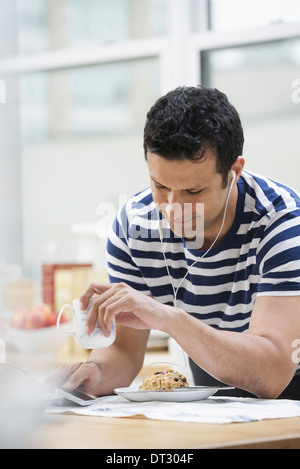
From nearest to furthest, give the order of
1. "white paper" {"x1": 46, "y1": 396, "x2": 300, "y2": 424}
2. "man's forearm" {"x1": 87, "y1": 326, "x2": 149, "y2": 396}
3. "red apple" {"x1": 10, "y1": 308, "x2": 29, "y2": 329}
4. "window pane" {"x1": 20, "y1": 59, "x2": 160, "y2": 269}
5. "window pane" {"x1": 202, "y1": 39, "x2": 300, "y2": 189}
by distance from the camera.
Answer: "red apple" {"x1": 10, "y1": 308, "x2": 29, "y2": 329} < "white paper" {"x1": 46, "y1": 396, "x2": 300, "y2": 424} < "man's forearm" {"x1": 87, "y1": 326, "x2": 149, "y2": 396} < "window pane" {"x1": 202, "y1": 39, "x2": 300, "y2": 189} < "window pane" {"x1": 20, "y1": 59, "x2": 160, "y2": 269}

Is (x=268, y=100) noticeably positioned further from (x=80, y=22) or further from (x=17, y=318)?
(x=17, y=318)

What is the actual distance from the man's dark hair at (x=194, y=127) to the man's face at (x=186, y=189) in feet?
0.05

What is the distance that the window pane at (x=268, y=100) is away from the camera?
2.59 metres

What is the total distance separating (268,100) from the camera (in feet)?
8.71

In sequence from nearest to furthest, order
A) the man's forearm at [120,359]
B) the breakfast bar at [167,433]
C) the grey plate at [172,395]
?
the breakfast bar at [167,433] → the grey plate at [172,395] → the man's forearm at [120,359]

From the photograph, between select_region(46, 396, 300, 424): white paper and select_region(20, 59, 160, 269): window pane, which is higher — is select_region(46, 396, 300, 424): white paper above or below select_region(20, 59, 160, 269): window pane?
below

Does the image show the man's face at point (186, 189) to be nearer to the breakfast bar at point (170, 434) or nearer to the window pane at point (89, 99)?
the breakfast bar at point (170, 434)

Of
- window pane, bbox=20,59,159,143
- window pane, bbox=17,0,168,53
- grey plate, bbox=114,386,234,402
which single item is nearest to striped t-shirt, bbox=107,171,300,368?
grey plate, bbox=114,386,234,402

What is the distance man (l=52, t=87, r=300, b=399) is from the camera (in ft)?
3.76

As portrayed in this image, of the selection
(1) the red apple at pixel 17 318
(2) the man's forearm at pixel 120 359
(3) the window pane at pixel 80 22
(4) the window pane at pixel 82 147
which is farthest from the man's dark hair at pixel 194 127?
(3) the window pane at pixel 80 22

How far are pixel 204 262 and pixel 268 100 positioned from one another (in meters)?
1.46

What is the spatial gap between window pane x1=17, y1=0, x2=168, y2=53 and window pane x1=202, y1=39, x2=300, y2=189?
522 mm

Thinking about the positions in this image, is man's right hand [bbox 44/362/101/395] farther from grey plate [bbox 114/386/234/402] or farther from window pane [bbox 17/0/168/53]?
window pane [bbox 17/0/168/53]
